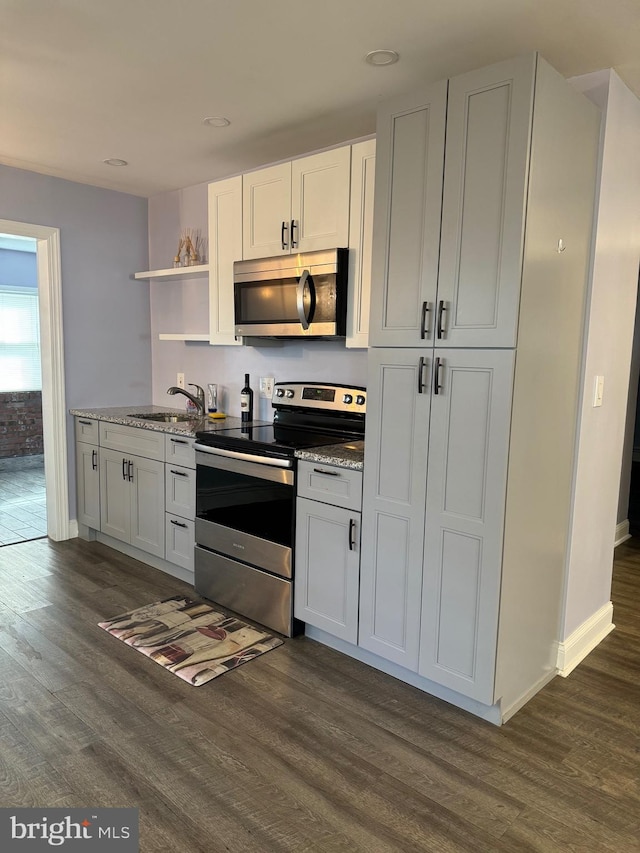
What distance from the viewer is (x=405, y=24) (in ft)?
6.69

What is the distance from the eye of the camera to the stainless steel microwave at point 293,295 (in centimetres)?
285

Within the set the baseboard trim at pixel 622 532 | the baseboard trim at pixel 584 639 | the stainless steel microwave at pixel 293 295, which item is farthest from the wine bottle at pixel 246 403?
the baseboard trim at pixel 622 532

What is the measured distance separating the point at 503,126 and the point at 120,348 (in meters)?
3.26

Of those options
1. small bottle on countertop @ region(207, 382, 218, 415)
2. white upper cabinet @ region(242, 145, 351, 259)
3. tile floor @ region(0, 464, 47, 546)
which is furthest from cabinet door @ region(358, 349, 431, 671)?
tile floor @ region(0, 464, 47, 546)

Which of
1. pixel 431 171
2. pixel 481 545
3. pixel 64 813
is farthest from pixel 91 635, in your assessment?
pixel 431 171

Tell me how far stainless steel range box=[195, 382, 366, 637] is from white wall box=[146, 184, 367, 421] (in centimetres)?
21

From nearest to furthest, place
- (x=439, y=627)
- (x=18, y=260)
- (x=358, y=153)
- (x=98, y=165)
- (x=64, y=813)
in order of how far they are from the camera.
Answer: (x=64, y=813)
(x=439, y=627)
(x=358, y=153)
(x=98, y=165)
(x=18, y=260)

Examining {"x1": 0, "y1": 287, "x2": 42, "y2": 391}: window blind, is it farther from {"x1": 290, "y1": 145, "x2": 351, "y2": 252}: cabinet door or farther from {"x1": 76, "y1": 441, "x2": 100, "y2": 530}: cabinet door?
{"x1": 290, "y1": 145, "x2": 351, "y2": 252}: cabinet door

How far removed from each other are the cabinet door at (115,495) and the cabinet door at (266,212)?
1582 mm

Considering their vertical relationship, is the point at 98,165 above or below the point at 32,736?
above

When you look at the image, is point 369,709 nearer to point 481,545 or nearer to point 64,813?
point 481,545

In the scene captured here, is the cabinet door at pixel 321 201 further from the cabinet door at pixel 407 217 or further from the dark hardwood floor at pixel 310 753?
the dark hardwood floor at pixel 310 753

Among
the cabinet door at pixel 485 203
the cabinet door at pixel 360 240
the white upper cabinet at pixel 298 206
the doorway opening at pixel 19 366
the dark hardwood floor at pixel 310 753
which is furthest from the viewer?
the doorway opening at pixel 19 366

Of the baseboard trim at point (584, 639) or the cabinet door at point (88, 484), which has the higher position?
the cabinet door at point (88, 484)
